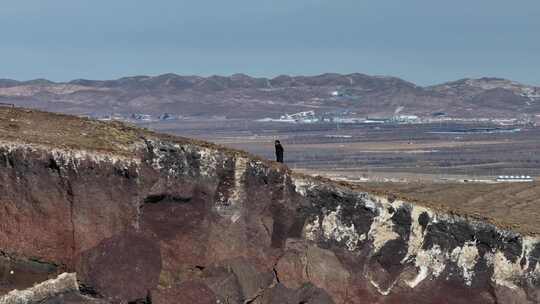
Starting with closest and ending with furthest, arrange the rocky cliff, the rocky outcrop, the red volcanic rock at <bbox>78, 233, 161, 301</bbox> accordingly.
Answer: the rocky outcrop → the red volcanic rock at <bbox>78, 233, 161, 301</bbox> → the rocky cliff

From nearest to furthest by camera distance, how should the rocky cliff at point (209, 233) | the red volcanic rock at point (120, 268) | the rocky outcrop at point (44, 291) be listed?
1. the rocky outcrop at point (44, 291)
2. the red volcanic rock at point (120, 268)
3. the rocky cliff at point (209, 233)

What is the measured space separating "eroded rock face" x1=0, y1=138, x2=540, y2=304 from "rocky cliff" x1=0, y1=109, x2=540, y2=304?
0.03 metres

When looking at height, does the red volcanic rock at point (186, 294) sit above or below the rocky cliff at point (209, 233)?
below

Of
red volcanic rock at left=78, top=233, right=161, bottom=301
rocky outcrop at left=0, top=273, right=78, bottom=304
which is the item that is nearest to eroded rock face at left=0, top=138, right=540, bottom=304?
red volcanic rock at left=78, top=233, right=161, bottom=301

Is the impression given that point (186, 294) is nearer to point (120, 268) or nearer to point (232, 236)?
point (120, 268)

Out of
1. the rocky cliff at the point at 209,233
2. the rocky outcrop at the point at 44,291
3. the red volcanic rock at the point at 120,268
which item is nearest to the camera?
the rocky outcrop at the point at 44,291

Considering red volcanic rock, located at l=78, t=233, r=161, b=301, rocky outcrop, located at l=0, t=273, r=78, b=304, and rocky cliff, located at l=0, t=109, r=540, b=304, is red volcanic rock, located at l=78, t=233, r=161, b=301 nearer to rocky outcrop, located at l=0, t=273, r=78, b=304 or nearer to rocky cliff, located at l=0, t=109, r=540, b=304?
rocky cliff, located at l=0, t=109, r=540, b=304

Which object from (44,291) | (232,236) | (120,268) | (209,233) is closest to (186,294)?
(120,268)

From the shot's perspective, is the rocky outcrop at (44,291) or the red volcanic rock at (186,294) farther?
the red volcanic rock at (186,294)

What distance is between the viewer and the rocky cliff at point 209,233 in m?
21.4

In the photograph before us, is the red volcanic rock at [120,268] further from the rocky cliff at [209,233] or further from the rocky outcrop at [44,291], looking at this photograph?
the rocky outcrop at [44,291]

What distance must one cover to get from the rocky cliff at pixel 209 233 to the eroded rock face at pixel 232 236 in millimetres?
25

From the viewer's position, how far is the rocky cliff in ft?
70.1


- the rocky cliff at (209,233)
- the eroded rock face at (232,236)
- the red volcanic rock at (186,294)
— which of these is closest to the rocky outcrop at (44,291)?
the rocky cliff at (209,233)
